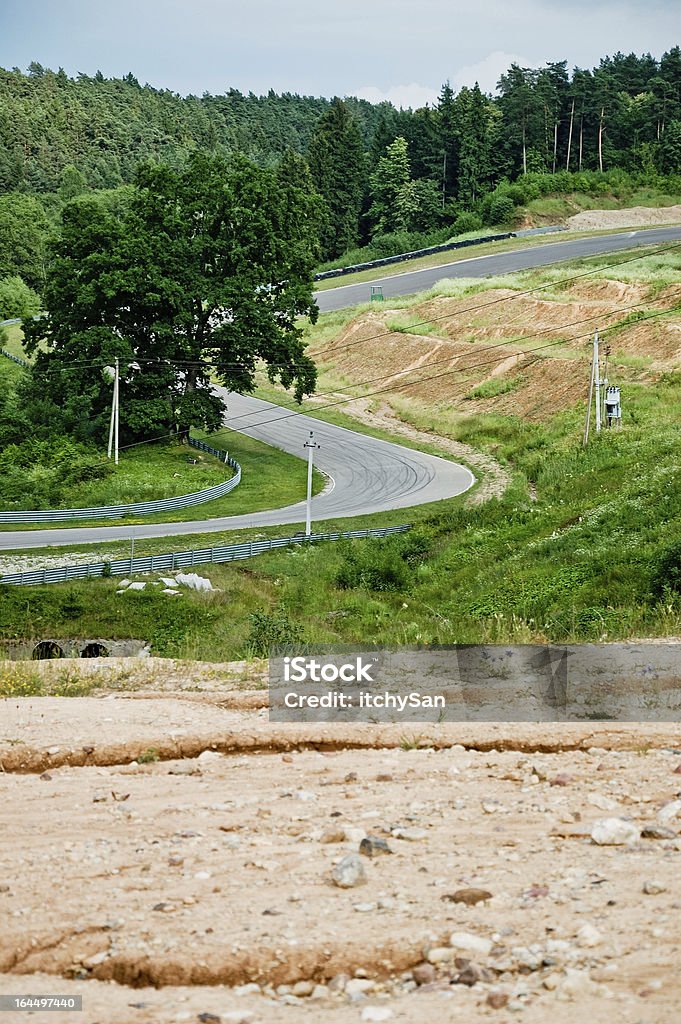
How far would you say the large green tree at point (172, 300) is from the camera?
57812mm

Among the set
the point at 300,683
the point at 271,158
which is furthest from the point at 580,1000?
the point at 271,158

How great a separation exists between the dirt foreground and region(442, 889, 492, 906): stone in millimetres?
18

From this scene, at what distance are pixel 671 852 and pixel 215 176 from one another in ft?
187

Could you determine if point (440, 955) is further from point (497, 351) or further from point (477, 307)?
point (477, 307)

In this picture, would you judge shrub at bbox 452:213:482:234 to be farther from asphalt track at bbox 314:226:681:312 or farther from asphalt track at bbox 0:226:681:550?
asphalt track at bbox 0:226:681:550

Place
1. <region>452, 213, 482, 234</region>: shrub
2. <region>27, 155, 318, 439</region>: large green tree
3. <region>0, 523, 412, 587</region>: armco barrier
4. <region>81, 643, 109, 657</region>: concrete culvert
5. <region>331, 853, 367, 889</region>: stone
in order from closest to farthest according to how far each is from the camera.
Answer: <region>331, 853, 367, 889</region>: stone
<region>81, 643, 109, 657</region>: concrete culvert
<region>0, 523, 412, 587</region>: armco barrier
<region>27, 155, 318, 439</region>: large green tree
<region>452, 213, 482, 234</region>: shrub

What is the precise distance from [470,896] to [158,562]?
1186 inches

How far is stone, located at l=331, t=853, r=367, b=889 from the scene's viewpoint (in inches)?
378

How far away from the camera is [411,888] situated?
9453 mm

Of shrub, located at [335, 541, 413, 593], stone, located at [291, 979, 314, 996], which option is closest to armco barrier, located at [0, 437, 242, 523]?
shrub, located at [335, 541, 413, 593]

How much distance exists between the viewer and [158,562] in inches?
1508

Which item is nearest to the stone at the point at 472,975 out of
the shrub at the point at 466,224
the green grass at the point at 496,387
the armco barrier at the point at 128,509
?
the armco barrier at the point at 128,509

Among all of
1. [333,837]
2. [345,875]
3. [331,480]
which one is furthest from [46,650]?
[331,480]

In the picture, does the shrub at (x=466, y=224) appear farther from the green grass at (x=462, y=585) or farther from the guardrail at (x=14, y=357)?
the green grass at (x=462, y=585)
